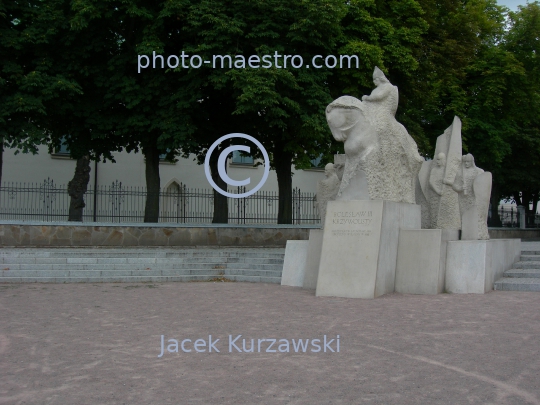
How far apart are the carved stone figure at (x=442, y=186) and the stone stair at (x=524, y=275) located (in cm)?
142

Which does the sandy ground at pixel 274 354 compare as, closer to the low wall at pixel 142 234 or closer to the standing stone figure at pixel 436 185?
the standing stone figure at pixel 436 185

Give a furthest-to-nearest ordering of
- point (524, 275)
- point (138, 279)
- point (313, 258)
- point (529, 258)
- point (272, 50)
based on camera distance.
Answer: point (272, 50) → point (529, 258) → point (138, 279) → point (524, 275) → point (313, 258)

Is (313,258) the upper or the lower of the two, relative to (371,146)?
lower

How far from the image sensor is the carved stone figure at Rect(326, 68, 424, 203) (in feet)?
37.5

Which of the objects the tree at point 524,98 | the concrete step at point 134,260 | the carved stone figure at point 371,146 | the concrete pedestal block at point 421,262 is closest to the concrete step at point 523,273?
the concrete pedestal block at point 421,262

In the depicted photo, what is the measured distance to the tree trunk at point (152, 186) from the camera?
2236 centimetres

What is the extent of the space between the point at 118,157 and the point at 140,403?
31098mm

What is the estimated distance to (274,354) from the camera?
6672 mm

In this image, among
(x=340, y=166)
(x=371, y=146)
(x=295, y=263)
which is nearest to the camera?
(x=371, y=146)

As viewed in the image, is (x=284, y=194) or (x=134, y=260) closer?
(x=134, y=260)

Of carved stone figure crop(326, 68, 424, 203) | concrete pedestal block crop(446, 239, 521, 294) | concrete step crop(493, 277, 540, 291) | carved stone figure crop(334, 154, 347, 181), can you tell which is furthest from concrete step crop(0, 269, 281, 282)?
concrete step crop(493, 277, 540, 291)

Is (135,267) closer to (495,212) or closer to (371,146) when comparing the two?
(371,146)

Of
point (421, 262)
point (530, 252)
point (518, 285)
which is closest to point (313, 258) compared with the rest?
point (421, 262)

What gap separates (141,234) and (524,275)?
12021mm
